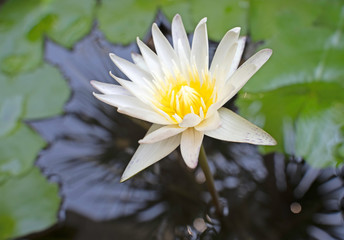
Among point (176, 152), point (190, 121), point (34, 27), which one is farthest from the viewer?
point (34, 27)

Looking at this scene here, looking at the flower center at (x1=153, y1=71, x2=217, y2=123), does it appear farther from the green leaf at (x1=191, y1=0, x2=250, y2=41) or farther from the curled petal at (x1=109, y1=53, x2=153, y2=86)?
the green leaf at (x1=191, y1=0, x2=250, y2=41)

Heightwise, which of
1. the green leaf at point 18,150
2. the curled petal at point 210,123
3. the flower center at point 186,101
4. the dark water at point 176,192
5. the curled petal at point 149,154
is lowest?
the dark water at point 176,192

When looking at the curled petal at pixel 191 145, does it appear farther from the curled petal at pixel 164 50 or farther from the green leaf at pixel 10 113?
the green leaf at pixel 10 113

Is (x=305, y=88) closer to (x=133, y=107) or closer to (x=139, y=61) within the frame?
(x=139, y=61)

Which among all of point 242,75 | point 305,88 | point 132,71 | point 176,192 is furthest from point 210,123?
point 305,88

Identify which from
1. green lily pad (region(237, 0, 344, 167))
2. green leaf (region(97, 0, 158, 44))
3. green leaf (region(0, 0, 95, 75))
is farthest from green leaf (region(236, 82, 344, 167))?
green leaf (region(0, 0, 95, 75))

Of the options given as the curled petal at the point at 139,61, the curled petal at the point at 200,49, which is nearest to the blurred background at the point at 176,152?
the curled petal at the point at 200,49
